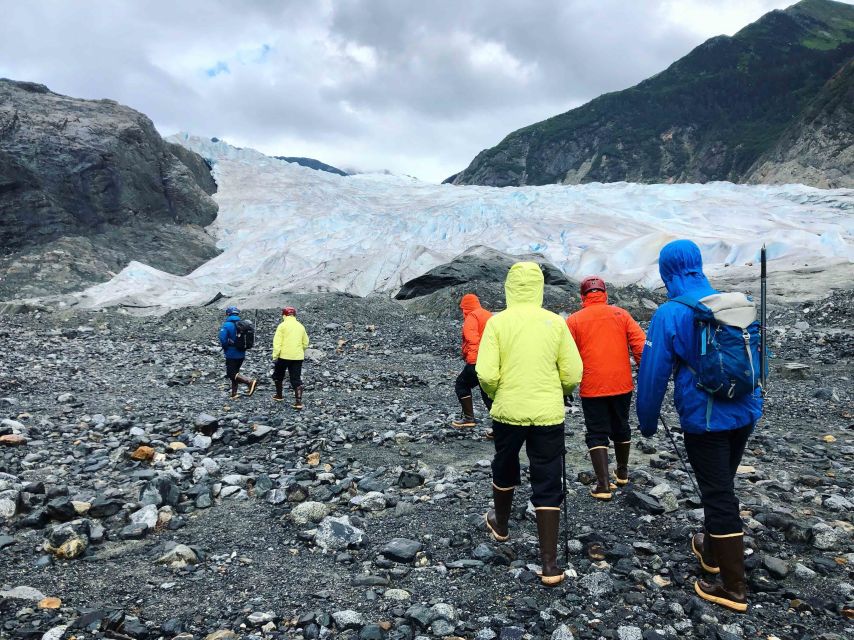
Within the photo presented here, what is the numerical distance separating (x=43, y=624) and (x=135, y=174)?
47885 millimetres

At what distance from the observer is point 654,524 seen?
16.2 ft

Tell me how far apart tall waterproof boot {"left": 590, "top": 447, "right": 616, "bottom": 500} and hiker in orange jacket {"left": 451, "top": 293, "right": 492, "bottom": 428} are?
243 cm

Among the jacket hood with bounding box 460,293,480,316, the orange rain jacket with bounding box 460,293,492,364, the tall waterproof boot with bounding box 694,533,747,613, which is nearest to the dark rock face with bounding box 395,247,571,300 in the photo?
the jacket hood with bounding box 460,293,480,316

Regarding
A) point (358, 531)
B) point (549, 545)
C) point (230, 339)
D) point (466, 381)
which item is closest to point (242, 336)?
point (230, 339)

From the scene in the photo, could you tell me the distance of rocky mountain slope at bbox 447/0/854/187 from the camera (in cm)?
9019

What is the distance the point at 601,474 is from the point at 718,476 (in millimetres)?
1900

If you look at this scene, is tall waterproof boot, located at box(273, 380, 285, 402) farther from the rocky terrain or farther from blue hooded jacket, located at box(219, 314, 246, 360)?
blue hooded jacket, located at box(219, 314, 246, 360)

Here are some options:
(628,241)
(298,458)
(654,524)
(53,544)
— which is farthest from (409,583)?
(628,241)

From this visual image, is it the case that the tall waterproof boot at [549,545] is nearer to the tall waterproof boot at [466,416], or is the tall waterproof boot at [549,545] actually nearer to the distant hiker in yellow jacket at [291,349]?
the tall waterproof boot at [466,416]

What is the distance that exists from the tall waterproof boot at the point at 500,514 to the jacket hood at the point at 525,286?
4.95 ft

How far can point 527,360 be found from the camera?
4281 millimetres

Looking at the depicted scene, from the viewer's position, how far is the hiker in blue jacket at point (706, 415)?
3.71 metres

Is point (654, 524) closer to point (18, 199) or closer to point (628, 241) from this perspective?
point (628, 241)

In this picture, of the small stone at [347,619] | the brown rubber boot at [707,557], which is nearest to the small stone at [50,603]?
the small stone at [347,619]
